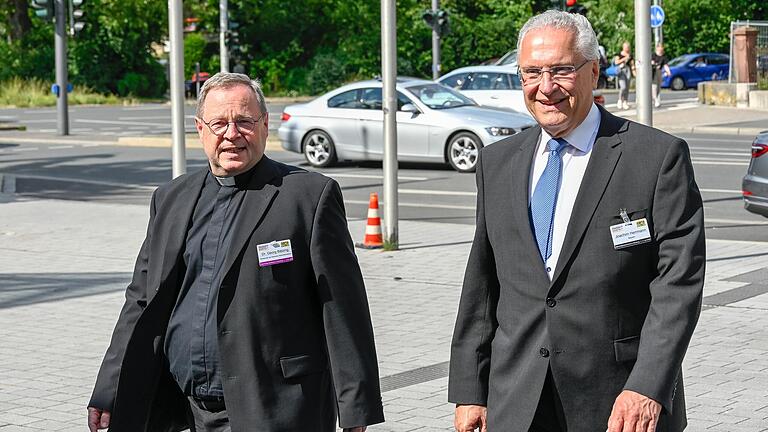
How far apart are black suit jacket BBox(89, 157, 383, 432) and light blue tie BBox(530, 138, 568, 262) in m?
0.66

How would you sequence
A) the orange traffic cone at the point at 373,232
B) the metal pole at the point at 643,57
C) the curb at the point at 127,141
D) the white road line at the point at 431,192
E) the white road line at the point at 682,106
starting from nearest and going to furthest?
the metal pole at the point at 643,57 → the orange traffic cone at the point at 373,232 → the white road line at the point at 431,192 → the curb at the point at 127,141 → the white road line at the point at 682,106

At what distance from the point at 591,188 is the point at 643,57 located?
7792 millimetres

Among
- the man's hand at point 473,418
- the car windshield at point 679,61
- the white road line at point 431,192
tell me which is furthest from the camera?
the car windshield at point 679,61

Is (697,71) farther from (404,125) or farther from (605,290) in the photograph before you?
(605,290)

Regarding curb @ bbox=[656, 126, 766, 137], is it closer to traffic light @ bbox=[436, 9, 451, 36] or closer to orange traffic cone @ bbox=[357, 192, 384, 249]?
traffic light @ bbox=[436, 9, 451, 36]

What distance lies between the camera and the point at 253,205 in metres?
4.11

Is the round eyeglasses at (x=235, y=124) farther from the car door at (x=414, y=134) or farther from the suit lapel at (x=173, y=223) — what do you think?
the car door at (x=414, y=134)

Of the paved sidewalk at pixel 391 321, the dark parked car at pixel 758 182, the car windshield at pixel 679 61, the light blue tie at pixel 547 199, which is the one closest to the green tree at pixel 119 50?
the car windshield at pixel 679 61

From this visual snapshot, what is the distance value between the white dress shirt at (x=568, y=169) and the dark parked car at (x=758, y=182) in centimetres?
984

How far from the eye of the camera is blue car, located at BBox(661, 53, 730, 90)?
5238cm

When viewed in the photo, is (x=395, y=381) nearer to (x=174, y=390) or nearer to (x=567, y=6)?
(x=174, y=390)

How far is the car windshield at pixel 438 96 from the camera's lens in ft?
73.8

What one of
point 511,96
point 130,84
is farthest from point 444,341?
point 130,84

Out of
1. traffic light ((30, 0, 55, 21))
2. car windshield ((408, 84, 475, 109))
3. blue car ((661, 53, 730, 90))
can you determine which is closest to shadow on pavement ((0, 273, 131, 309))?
car windshield ((408, 84, 475, 109))
